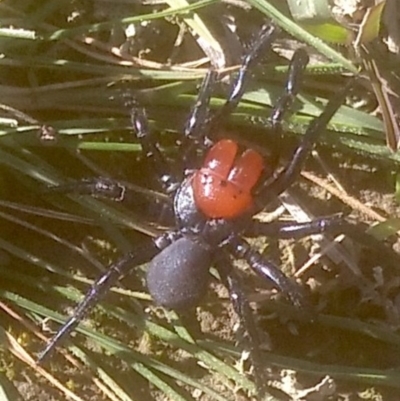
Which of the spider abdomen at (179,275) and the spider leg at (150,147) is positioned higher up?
the spider leg at (150,147)

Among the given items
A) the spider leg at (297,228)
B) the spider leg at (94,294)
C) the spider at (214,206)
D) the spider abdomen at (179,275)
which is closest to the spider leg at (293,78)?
the spider at (214,206)

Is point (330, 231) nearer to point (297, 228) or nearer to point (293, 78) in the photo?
point (297, 228)

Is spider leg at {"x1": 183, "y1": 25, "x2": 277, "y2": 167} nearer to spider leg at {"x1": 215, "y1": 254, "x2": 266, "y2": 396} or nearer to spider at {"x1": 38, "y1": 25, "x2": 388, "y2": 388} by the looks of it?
spider at {"x1": 38, "y1": 25, "x2": 388, "y2": 388}

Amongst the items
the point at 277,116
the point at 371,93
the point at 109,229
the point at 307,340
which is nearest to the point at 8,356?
the point at 109,229

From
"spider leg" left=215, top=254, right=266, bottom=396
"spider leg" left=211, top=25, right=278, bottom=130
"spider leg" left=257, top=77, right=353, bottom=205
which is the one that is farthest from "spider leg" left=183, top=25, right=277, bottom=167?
"spider leg" left=215, top=254, right=266, bottom=396

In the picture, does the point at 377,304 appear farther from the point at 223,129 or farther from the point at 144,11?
the point at 144,11

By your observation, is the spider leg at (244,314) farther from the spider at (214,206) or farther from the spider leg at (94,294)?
the spider leg at (94,294)

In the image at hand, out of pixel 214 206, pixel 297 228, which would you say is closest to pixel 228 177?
pixel 214 206
